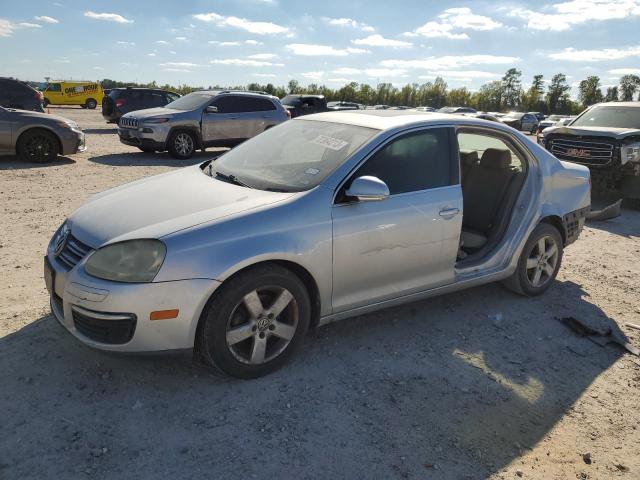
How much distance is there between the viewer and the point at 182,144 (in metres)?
12.6

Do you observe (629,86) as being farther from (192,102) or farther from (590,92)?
→ (192,102)

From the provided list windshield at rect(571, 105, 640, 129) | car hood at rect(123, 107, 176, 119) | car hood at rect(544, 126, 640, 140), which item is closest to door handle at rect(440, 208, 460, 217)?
car hood at rect(544, 126, 640, 140)

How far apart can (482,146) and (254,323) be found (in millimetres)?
2947

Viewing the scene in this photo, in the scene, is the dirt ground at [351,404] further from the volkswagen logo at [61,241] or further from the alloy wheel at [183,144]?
the alloy wheel at [183,144]

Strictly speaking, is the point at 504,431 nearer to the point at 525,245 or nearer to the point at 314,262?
the point at 314,262

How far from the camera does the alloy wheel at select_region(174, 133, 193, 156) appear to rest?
12.5 m

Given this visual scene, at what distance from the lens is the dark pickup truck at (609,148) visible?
883 cm

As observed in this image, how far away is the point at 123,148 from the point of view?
14.6 m

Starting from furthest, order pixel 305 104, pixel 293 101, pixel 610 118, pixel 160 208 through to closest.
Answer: pixel 293 101 → pixel 305 104 → pixel 610 118 → pixel 160 208

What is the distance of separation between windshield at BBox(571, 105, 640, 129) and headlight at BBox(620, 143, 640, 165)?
0.95m

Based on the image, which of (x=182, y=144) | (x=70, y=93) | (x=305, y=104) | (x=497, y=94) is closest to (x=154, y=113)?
(x=182, y=144)

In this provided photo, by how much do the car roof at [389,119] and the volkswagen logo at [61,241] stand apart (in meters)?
2.06

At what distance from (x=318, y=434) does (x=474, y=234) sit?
2.69 meters

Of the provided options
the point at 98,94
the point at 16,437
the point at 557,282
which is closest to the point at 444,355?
the point at 557,282
